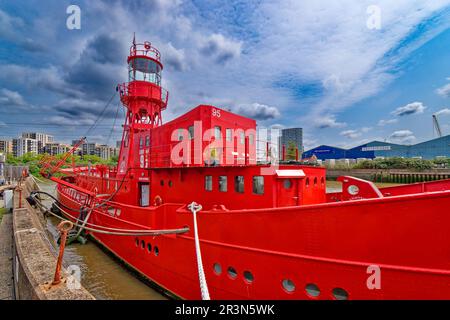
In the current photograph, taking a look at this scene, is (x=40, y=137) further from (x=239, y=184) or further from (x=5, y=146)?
(x=239, y=184)

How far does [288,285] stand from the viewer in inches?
177

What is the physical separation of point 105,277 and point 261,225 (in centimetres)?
736

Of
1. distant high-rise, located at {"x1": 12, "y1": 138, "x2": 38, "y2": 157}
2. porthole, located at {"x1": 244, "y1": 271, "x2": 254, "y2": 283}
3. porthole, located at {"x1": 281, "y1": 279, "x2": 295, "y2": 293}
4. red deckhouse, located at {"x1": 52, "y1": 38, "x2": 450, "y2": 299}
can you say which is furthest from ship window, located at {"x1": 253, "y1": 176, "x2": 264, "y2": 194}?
distant high-rise, located at {"x1": 12, "y1": 138, "x2": 38, "y2": 157}

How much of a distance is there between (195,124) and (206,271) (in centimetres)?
483

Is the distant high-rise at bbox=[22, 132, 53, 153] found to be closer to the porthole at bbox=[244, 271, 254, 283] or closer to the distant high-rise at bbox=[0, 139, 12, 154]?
the distant high-rise at bbox=[0, 139, 12, 154]

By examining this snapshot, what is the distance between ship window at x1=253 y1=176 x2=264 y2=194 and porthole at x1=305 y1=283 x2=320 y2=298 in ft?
8.24

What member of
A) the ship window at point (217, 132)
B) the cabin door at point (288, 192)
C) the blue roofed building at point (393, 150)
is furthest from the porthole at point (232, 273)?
the blue roofed building at point (393, 150)

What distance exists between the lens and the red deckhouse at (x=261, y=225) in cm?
339

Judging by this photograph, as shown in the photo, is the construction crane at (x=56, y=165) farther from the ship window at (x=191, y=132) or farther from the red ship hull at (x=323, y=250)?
the red ship hull at (x=323, y=250)

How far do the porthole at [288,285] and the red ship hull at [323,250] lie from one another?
0.06 ft

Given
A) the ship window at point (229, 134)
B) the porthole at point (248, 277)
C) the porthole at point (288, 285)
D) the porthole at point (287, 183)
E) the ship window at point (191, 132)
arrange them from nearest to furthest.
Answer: the porthole at point (288, 285) → the porthole at point (248, 277) → the porthole at point (287, 183) → the ship window at point (191, 132) → the ship window at point (229, 134)

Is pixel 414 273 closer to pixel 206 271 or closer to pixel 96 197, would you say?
pixel 206 271
